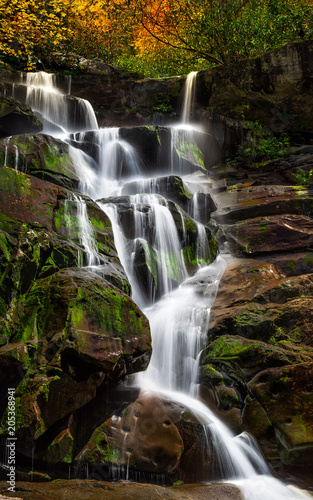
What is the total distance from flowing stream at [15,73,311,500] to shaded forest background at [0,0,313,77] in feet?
15.2

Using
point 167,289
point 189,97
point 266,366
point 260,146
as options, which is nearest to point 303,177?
point 260,146

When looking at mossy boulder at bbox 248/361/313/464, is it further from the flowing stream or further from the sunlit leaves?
the sunlit leaves

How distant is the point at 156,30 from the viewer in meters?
16.3

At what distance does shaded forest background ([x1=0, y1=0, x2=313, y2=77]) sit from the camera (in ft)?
46.4

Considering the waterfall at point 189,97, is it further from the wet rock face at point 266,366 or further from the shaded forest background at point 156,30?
the wet rock face at point 266,366

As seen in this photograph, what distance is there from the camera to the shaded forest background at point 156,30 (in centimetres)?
1415

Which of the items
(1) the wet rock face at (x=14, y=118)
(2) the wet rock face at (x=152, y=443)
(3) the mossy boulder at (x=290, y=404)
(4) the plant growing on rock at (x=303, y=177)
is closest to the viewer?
(2) the wet rock face at (x=152, y=443)

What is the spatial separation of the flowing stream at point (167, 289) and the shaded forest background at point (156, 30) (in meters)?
4.64

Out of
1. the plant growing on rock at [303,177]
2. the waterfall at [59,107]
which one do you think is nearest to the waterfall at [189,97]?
the waterfall at [59,107]

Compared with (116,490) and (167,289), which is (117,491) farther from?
(167,289)

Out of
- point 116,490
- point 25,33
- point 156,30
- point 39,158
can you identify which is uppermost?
point 156,30

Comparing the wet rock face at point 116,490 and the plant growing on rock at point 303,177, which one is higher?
the plant growing on rock at point 303,177

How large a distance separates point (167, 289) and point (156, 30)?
13.6 m

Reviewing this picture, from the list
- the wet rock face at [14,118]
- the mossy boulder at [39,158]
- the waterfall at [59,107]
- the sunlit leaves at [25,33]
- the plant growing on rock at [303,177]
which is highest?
the sunlit leaves at [25,33]
